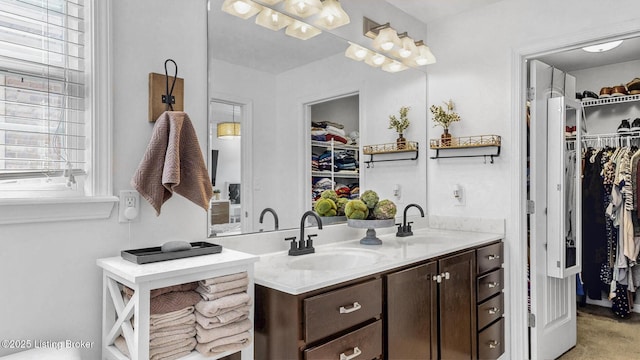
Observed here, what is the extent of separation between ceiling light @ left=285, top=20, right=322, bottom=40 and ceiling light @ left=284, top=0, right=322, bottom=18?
73 mm

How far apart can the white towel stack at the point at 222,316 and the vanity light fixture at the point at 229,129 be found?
0.72 m

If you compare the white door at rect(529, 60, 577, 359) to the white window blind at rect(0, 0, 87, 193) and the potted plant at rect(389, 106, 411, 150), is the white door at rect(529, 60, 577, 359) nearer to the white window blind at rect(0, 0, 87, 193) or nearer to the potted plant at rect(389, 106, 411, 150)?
the potted plant at rect(389, 106, 411, 150)

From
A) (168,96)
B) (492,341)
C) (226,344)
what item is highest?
(168,96)

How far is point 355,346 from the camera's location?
1.59 m

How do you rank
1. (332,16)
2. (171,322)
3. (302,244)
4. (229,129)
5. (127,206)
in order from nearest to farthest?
(171,322)
(127,206)
(229,129)
(302,244)
(332,16)

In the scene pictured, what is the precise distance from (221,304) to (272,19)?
1457mm

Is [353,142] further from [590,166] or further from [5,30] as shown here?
[590,166]

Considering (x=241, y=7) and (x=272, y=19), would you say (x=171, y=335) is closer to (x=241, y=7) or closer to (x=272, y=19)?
(x=241, y=7)

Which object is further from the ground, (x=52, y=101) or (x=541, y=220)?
(x=52, y=101)

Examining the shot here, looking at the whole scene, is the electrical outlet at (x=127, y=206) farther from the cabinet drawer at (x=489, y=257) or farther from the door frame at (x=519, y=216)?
the door frame at (x=519, y=216)

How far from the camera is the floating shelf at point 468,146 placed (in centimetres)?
267

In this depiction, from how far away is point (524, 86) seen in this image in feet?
8.56

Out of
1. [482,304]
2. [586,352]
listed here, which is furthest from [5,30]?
[586,352]

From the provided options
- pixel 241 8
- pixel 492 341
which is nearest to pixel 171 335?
pixel 241 8
